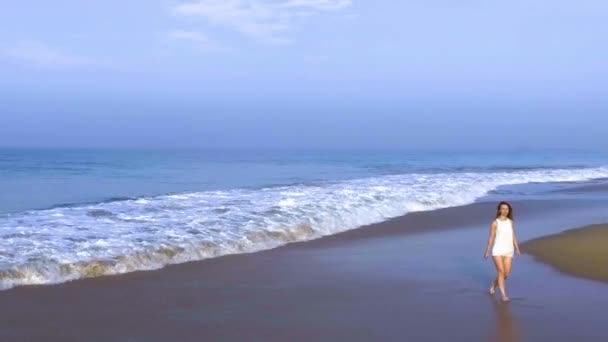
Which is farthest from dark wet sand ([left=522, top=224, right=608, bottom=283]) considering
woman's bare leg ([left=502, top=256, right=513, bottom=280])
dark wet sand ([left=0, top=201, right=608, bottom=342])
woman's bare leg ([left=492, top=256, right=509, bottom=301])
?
woman's bare leg ([left=492, top=256, right=509, bottom=301])

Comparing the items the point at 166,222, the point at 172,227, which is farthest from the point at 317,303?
the point at 166,222

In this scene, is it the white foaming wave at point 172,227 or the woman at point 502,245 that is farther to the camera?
the white foaming wave at point 172,227

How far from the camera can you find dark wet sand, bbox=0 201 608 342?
6.76m

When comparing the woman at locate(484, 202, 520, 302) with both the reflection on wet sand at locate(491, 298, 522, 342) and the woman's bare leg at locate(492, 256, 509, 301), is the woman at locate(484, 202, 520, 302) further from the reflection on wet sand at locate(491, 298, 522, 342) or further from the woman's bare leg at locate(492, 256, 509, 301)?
the reflection on wet sand at locate(491, 298, 522, 342)

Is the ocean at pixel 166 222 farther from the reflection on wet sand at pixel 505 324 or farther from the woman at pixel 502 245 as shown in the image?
the reflection on wet sand at pixel 505 324

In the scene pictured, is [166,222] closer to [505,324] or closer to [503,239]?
[503,239]

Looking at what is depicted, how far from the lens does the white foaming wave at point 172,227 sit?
9977mm

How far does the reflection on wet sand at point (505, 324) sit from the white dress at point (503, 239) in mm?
647

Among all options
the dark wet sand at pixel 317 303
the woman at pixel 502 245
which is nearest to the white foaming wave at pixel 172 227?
the dark wet sand at pixel 317 303

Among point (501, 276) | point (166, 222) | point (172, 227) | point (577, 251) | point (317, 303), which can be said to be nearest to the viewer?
point (317, 303)

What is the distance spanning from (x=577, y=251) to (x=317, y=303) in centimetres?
525

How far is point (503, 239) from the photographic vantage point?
8.38 meters

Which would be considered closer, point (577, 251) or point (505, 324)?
point (505, 324)

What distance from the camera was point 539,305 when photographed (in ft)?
25.3
